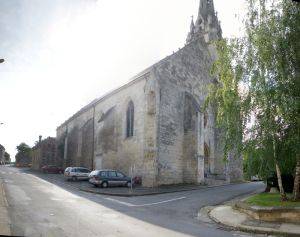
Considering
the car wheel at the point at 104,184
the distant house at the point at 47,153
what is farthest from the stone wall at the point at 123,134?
the distant house at the point at 47,153

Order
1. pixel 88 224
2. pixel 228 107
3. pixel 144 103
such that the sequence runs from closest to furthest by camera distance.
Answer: pixel 88 224 → pixel 228 107 → pixel 144 103

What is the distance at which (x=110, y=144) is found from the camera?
36.8m

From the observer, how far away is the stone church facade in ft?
99.2

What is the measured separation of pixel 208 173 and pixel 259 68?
22.7m

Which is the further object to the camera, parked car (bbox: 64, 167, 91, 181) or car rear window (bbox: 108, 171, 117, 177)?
parked car (bbox: 64, 167, 91, 181)

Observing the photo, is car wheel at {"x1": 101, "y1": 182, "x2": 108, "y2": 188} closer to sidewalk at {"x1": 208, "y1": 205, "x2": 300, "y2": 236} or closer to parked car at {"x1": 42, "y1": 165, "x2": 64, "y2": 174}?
sidewalk at {"x1": 208, "y1": 205, "x2": 300, "y2": 236}

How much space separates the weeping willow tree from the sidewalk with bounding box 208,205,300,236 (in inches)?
102

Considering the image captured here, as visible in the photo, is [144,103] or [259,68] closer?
[259,68]

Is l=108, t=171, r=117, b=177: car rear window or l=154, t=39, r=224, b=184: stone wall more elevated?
l=154, t=39, r=224, b=184: stone wall

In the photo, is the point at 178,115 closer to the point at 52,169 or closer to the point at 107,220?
the point at 107,220

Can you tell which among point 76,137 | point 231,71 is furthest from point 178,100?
point 76,137

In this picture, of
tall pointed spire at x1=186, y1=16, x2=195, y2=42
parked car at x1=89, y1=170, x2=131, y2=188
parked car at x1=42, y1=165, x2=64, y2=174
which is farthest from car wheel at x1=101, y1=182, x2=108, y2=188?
tall pointed spire at x1=186, y1=16, x2=195, y2=42

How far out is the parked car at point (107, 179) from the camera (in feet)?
A: 90.1

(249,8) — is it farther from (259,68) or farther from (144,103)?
(144,103)
